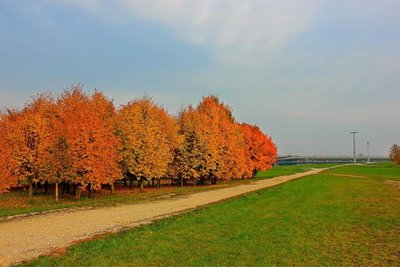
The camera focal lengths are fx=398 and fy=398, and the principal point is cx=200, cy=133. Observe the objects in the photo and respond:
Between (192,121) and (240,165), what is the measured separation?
36.4 feet

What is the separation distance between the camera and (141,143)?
4334 centimetres

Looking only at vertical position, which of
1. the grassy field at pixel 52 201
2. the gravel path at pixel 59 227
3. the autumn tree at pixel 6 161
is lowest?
the grassy field at pixel 52 201

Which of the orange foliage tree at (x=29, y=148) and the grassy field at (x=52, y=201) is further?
the orange foliage tree at (x=29, y=148)

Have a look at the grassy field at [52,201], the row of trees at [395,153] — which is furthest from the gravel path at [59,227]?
the row of trees at [395,153]

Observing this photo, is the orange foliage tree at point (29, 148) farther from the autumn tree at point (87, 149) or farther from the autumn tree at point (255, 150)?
the autumn tree at point (255, 150)

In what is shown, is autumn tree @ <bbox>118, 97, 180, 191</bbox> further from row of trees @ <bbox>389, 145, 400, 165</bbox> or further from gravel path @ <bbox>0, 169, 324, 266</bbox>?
row of trees @ <bbox>389, 145, 400, 165</bbox>

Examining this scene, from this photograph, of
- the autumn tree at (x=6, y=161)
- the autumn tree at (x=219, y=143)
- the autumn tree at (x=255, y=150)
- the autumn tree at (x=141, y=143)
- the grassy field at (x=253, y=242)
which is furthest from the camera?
the autumn tree at (x=255, y=150)

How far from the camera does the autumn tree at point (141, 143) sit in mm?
43000

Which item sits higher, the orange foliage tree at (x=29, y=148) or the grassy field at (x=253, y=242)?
the orange foliage tree at (x=29, y=148)

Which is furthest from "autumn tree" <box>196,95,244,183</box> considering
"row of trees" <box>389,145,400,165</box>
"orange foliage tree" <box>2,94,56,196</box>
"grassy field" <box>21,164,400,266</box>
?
"row of trees" <box>389,145,400,165</box>

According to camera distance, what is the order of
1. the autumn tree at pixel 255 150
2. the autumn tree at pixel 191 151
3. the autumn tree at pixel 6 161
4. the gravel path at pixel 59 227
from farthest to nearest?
the autumn tree at pixel 255 150 → the autumn tree at pixel 191 151 → the autumn tree at pixel 6 161 → the gravel path at pixel 59 227

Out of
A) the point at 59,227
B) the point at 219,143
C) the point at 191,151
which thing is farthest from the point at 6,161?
the point at 219,143

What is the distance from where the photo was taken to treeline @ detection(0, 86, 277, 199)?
3441 cm

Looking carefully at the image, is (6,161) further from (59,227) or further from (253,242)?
(253,242)
